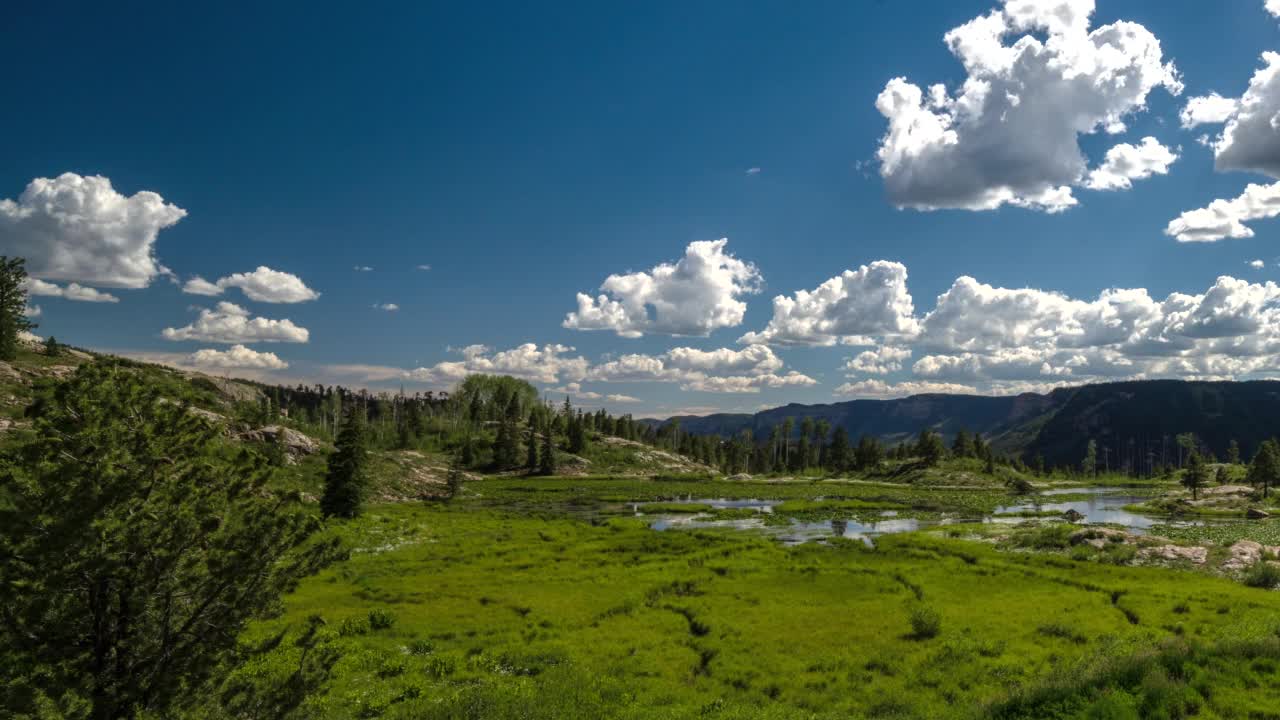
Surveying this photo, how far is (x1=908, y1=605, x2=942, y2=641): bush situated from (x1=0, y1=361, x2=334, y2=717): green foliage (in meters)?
28.4

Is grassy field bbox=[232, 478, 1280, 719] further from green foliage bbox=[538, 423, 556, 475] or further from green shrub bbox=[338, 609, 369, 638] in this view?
green foliage bbox=[538, 423, 556, 475]

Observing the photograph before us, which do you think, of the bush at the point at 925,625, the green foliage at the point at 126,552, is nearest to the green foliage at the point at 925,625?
the bush at the point at 925,625

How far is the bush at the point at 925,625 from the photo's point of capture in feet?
96.5

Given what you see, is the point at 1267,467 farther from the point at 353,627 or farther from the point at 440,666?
the point at 353,627

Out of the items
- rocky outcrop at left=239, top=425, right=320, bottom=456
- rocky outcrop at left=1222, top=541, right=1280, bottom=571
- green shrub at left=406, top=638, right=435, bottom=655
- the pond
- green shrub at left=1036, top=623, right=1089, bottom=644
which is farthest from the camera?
rocky outcrop at left=239, top=425, right=320, bottom=456

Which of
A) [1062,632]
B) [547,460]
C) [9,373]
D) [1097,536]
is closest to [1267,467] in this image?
[1097,536]

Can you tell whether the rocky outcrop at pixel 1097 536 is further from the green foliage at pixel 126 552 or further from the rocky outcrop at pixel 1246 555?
the green foliage at pixel 126 552

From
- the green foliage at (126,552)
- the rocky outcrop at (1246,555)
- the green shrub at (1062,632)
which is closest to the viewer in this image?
the green foliage at (126,552)

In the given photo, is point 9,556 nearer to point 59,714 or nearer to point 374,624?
point 59,714

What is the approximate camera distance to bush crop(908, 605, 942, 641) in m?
29.4

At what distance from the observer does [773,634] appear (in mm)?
29984

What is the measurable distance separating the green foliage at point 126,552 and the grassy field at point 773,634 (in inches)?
105

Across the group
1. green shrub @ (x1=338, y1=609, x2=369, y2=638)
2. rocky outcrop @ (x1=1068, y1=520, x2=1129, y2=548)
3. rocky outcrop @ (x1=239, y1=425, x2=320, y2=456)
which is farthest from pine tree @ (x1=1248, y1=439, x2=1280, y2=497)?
rocky outcrop @ (x1=239, y1=425, x2=320, y2=456)

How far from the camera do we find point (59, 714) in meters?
9.37
